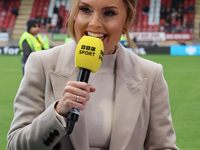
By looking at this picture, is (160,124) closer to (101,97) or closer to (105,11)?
(101,97)

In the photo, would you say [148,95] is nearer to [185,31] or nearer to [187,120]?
[187,120]

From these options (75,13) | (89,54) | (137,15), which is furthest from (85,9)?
(137,15)

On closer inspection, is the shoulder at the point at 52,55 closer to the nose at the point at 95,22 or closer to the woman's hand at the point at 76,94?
the nose at the point at 95,22

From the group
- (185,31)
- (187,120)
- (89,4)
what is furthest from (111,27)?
(185,31)

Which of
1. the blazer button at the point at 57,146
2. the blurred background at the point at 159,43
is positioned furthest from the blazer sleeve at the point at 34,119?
the blurred background at the point at 159,43

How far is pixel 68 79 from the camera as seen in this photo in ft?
4.69

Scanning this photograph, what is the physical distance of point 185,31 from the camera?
19.3m

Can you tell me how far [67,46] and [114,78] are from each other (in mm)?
276

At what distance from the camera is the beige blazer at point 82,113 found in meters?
1.30

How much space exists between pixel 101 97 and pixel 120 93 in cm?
9

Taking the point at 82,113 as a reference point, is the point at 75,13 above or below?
above

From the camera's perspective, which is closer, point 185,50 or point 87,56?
point 87,56

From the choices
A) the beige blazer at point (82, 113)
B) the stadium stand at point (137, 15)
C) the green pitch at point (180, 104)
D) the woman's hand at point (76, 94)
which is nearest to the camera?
the woman's hand at point (76, 94)

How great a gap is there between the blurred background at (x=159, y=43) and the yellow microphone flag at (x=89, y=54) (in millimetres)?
2804
